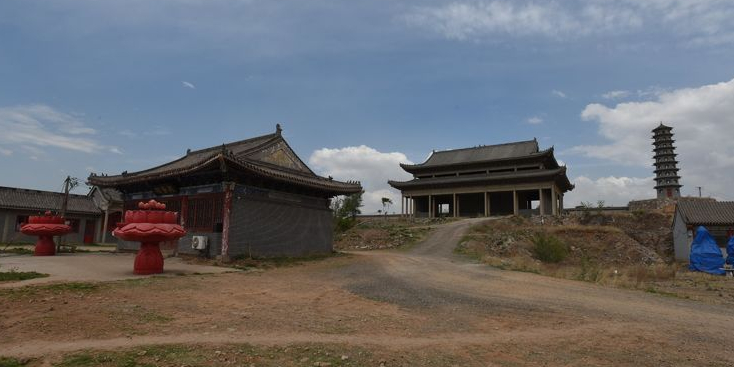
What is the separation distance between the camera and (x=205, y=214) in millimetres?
17875

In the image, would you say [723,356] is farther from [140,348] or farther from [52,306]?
[52,306]

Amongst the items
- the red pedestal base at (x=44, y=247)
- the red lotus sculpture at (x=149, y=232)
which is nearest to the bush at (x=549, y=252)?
the red lotus sculpture at (x=149, y=232)

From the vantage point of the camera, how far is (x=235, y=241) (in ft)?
56.0

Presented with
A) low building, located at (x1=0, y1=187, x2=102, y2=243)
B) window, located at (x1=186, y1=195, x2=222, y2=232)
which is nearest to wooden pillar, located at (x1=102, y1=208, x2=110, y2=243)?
low building, located at (x1=0, y1=187, x2=102, y2=243)

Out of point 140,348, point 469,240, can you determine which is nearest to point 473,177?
point 469,240

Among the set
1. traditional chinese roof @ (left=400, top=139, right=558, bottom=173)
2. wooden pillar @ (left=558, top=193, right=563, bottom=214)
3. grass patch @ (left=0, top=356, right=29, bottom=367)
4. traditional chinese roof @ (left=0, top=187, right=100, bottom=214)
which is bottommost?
grass patch @ (left=0, top=356, right=29, bottom=367)

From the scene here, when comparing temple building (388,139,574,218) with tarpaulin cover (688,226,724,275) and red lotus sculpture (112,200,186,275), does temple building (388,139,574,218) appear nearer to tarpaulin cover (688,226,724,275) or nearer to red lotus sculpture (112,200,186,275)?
tarpaulin cover (688,226,724,275)

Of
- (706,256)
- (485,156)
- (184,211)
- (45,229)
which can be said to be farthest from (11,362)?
(485,156)

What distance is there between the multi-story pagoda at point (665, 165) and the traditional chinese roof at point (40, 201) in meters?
64.3

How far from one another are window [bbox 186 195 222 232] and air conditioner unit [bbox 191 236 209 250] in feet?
1.70

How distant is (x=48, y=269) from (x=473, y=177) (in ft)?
121

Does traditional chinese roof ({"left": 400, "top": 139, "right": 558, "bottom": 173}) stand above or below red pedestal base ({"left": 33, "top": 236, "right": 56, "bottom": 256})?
above

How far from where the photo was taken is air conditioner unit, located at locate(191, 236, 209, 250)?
1708cm

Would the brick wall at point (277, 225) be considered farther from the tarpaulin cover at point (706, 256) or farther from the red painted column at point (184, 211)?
the tarpaulin cover at point (706, 256)
